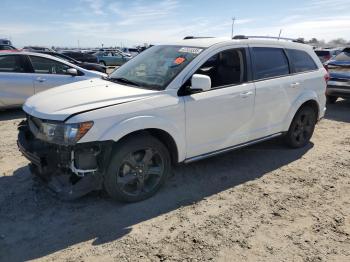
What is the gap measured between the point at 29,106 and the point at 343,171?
14.1 feet

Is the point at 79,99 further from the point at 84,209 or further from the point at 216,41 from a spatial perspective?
the point at 216,41

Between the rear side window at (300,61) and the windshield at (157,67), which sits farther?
the rear side window at (300,61)

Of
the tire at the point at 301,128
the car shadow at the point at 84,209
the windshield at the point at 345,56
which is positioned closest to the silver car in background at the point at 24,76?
the car shadow at the point at 84,209

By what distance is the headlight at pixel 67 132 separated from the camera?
3.31 m

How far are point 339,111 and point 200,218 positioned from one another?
6.89m

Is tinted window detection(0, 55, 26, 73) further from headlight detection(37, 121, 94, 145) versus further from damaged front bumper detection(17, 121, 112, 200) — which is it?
headlight detection(37, 121, 94, 145)

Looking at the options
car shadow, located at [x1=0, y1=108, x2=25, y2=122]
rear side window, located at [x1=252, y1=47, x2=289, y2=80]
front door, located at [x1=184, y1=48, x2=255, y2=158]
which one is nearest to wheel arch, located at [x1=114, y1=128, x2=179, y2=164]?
front door, located at [x1=184, y1=48, x2=255, y2=158]

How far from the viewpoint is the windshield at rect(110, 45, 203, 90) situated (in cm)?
408

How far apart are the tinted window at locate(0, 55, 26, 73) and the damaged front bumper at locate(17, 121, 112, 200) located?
4.89 m

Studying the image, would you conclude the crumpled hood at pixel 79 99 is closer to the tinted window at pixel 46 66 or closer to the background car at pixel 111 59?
the tinted window at pixel 46 66

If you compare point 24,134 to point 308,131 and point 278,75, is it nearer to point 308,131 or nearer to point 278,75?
point 278,75

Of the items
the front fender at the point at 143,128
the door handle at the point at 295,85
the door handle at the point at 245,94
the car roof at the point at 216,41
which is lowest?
the front fender at the point at 143,128

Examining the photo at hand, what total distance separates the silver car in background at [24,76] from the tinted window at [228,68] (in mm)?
4101

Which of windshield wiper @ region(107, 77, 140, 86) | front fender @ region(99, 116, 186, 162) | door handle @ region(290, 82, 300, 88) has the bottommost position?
front fender @ region(99, 116, 186, 162)
